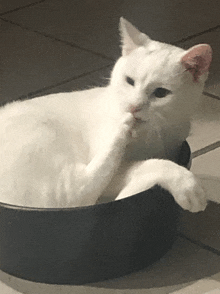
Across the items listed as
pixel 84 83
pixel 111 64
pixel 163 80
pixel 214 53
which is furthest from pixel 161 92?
pixel 214 53

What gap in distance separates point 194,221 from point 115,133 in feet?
1.35

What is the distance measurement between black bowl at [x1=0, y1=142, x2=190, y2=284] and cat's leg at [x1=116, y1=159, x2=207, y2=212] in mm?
28

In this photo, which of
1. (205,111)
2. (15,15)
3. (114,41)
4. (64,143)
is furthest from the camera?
(15,15)

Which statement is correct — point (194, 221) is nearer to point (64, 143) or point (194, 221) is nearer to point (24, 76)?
point (64, 143)

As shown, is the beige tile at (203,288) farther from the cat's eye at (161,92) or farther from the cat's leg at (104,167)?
the cat's eye at (161,92)

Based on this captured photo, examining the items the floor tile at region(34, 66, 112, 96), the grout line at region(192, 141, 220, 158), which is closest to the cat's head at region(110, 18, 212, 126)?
the grout line at region(192, 141, 220, 158)

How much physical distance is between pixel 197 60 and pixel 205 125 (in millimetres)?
748

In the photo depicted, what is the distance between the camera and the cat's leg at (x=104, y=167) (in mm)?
1289

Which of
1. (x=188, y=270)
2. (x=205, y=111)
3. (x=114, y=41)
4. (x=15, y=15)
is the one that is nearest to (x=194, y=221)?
(x=188, y=270)

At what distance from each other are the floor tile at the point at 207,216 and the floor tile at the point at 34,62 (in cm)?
86

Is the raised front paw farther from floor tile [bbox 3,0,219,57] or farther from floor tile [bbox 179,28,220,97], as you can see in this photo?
floor tile [bbox 3,0,219,57]

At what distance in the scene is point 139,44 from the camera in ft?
4.64

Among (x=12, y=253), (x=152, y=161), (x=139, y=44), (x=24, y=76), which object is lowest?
(x=24, y=76)

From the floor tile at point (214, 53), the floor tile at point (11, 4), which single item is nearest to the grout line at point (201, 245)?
the floor tile at point (214, 53)
